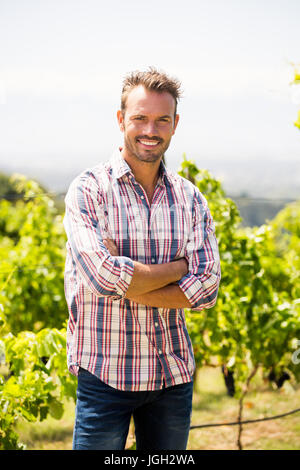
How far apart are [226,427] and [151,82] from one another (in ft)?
9.84

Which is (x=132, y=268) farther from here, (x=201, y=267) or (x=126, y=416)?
(x=126, y=416)

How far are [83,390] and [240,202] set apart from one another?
238 centimetres

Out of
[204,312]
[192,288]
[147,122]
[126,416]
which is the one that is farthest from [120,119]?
[204,312]

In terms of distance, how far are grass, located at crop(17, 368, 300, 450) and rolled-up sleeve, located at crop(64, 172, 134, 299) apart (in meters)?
1.88

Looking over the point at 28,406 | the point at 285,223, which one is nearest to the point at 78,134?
the point at 285,223

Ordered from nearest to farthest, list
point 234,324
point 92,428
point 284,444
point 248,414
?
point 92,428
point 234,324
point 284,444
point 248,414

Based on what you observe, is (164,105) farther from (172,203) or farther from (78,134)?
(78,134)

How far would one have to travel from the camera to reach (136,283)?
173cm

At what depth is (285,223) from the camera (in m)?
4.42

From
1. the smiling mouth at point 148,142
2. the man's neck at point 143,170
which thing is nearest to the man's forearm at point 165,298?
the man's neck at point 143,170

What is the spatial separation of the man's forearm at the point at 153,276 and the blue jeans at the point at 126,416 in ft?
1.07

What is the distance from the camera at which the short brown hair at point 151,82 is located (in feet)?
6.09

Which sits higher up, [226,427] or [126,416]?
[126,416]

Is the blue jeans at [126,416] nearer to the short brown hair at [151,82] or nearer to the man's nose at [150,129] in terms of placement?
the man's nose at [150,129]
